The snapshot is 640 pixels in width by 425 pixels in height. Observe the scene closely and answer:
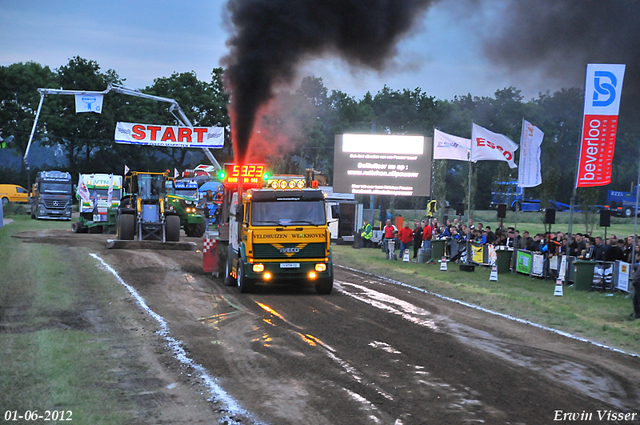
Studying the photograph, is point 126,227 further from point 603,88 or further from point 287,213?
point 603,88

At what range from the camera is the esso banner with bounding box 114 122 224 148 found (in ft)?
147

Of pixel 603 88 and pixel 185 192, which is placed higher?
pixel 603 88

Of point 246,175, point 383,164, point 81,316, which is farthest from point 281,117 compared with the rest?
point 81,316

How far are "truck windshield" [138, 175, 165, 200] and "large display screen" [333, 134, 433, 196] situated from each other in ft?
26.1

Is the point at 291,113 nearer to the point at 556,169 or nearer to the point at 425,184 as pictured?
the point at 556,169

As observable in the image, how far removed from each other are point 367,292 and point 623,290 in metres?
6.93

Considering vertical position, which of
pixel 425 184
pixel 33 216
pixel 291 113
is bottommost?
pixel 33 216

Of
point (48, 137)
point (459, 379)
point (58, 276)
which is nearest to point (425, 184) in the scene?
point (58, 276)

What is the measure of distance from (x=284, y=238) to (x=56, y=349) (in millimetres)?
6916

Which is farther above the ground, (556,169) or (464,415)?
(556,169)

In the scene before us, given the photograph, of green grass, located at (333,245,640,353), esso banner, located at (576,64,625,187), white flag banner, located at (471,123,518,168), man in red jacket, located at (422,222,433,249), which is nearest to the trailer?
green grass, located at (333,245,640,353)

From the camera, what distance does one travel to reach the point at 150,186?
93.6 feet

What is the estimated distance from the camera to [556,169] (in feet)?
149

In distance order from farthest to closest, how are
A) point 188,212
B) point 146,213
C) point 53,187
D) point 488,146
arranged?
point 53,187, point 188,212, point 146,213, point 488,146
